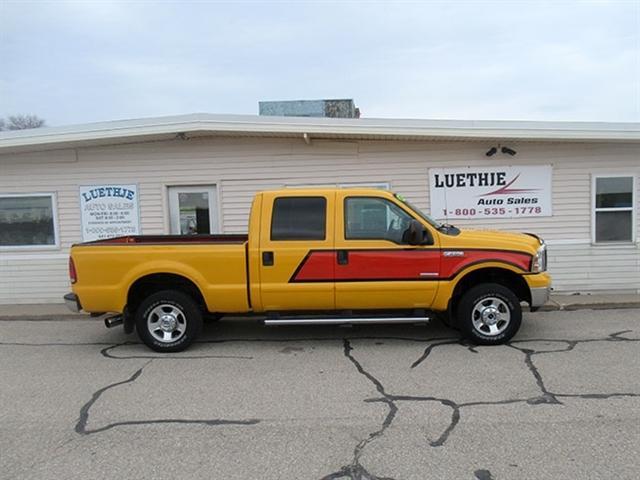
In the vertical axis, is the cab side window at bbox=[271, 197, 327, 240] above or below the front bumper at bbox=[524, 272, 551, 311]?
above

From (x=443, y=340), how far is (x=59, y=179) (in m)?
7.69

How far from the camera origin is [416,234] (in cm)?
600

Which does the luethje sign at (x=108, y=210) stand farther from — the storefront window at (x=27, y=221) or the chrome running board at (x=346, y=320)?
the chrome running board at (x=346, y=320)

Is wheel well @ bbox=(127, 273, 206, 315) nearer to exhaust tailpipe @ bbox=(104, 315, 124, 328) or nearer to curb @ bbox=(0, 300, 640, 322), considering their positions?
exhaust tailpipe @ bbox=(104, 315, 124, 328)

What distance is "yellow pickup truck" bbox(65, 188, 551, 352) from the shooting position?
6.16 m

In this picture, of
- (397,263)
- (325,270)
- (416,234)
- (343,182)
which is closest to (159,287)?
(325,270)

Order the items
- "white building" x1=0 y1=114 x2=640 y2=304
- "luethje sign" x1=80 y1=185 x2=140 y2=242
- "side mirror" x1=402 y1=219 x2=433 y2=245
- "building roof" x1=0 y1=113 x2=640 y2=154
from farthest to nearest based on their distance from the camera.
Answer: "luethje sign" x1=80 y1=185 x2=140 y2=242
"white building" x1=0 y1=114 x2=640 y2=304
"building roof" x1=0 y1=113 x2=640 y2=154
"side mirror" x1=402 y1=219 x2=433 y2=245

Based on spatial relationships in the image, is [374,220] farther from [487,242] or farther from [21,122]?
[21,122]

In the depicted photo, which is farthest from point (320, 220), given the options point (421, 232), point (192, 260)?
point (192, 260)

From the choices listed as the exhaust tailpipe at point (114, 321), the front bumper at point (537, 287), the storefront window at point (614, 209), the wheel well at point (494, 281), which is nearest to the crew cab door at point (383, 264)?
the wheel well at point (494, 281)

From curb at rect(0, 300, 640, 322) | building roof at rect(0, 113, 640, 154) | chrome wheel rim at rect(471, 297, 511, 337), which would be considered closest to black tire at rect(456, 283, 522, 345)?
chrome wheel rim at rect(471, 297, 511, 337)

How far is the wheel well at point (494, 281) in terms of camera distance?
20.8 feet

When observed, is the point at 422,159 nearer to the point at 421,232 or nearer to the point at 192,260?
the point at 421,232

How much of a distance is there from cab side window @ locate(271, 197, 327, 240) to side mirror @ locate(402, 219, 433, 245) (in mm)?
1033
